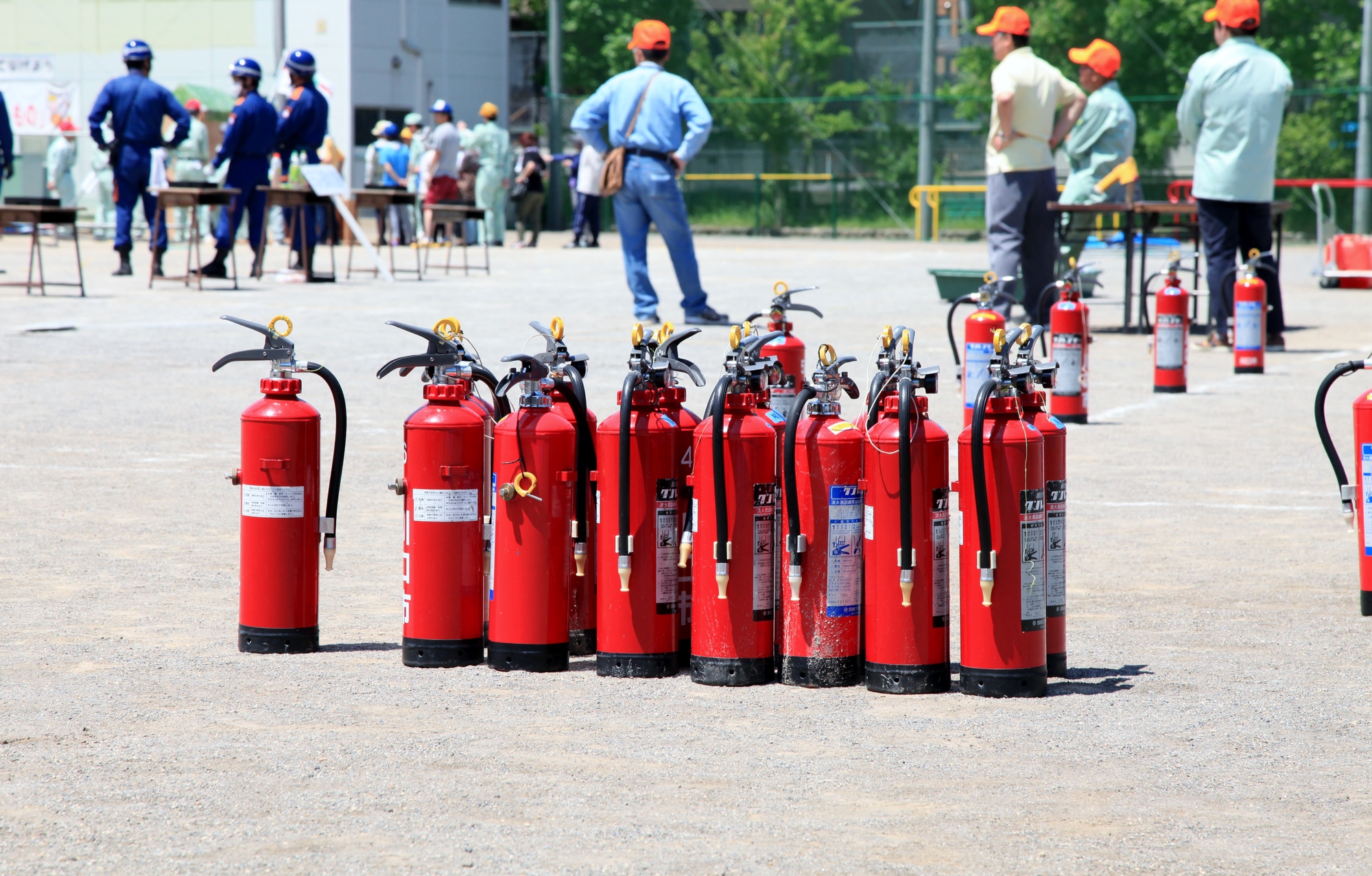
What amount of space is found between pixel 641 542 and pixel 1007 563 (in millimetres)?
922

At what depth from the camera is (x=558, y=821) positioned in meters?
3.57

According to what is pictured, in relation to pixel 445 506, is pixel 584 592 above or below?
below

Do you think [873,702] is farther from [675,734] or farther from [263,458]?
[263,458]

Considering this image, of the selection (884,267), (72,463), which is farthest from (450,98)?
(72,463)

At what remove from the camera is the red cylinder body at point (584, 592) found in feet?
16.0

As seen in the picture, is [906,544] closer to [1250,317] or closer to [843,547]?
[843,547]

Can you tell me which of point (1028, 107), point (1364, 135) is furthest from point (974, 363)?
point (1364, 135)

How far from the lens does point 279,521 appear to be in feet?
16.2

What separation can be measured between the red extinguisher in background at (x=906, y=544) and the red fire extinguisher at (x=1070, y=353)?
507cm

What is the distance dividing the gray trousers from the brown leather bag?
282 cm

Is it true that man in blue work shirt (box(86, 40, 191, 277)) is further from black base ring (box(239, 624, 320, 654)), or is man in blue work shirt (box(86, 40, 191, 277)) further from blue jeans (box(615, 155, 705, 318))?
black base ring (box(239, 624, 320, 654))

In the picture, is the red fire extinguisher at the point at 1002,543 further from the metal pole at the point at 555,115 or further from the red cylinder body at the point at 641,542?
the metal pole at the point at 555,115

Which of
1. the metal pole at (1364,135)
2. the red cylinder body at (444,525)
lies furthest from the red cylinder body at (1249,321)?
the metal pole at (1364,135)

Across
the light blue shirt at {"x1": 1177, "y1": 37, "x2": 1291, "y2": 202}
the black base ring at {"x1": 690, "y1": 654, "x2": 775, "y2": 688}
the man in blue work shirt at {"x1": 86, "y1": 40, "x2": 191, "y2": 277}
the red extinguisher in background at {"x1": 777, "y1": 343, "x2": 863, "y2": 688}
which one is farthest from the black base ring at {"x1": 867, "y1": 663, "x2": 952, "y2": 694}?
the man in blue work shirt at {"x1": 86, "y1": 40, "x2": 191, "y2": 277}
